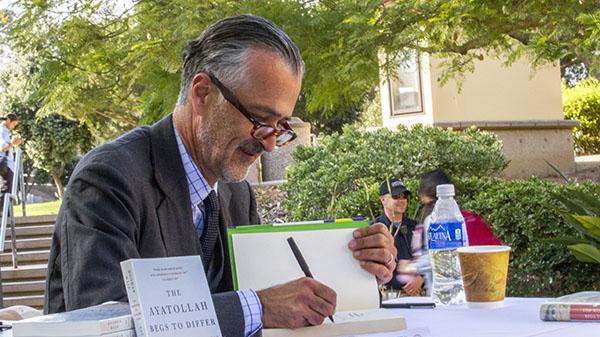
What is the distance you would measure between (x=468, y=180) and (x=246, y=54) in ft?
22.9

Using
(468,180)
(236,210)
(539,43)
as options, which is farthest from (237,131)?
(468,180)

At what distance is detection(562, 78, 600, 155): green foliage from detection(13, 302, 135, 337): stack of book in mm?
19106

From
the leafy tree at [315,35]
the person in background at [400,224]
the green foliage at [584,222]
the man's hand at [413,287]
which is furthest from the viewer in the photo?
the leafy tree at [315,35]

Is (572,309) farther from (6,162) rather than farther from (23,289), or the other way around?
(6,162)

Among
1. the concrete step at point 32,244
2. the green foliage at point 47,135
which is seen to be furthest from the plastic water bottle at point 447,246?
the green foliage at point 47,135

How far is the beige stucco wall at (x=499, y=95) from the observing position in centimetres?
1538

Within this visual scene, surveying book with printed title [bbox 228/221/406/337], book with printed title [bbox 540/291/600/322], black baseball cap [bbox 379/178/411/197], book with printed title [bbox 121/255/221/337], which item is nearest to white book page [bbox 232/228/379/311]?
book with printed title [bbox 228/221/406/337]

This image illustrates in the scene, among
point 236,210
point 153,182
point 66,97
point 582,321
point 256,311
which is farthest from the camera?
point 66,97

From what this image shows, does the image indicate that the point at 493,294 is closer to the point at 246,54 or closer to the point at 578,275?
the point at 246,54

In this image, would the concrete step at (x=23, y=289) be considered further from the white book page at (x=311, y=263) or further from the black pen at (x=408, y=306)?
the white book page at (x=311, y=263)

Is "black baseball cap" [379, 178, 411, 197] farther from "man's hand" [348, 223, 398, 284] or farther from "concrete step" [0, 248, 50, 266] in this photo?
"concrete step" [0, 248, 50, 266]

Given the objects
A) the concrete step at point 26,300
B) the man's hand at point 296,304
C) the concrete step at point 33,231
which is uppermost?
the man's hand at point 296,304

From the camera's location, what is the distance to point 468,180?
949cm

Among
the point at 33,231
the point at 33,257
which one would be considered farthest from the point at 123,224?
the point at 33,231
